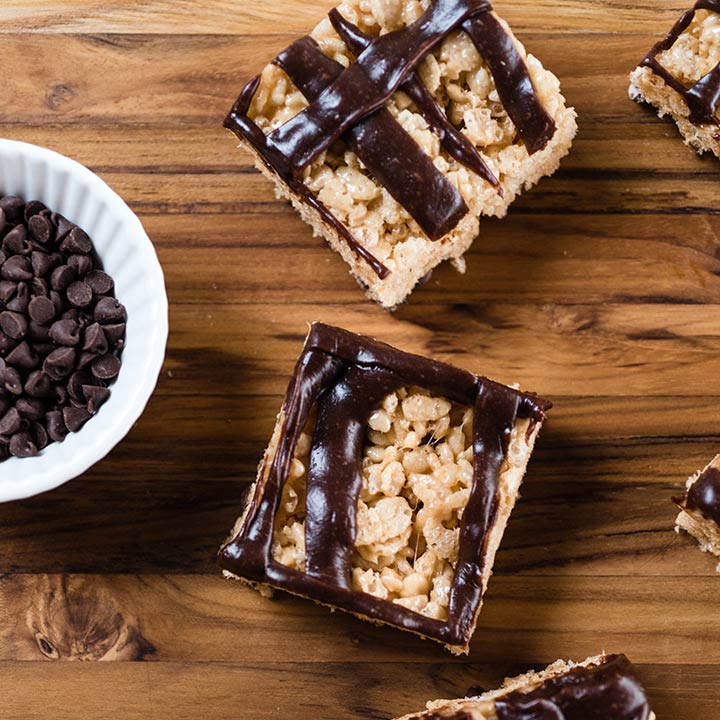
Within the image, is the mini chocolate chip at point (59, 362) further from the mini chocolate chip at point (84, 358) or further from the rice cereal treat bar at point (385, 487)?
the rice cereal treat bar at point (385, 487)

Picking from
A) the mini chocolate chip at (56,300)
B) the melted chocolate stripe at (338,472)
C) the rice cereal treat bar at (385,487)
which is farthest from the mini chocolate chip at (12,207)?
the melted chocolate stripe at (338,472)

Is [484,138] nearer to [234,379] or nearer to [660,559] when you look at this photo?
[234,379]

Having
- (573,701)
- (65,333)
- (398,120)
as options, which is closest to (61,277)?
(65,333)

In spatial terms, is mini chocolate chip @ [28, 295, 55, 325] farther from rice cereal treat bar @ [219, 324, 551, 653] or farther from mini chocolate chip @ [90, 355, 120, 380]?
rice cereal treat bar @ [219, 324, 551, 653]

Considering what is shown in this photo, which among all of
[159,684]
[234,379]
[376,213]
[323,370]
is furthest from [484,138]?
[159,684]

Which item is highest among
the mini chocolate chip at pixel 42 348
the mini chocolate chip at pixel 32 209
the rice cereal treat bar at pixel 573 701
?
the mini chocolate chip at pixel 32 209
